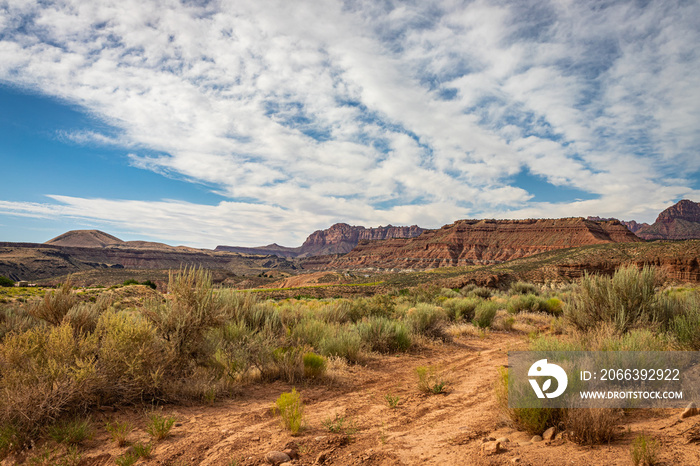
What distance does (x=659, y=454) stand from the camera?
2746 mm

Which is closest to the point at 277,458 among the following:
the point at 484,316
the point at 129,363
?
the point at 129,363

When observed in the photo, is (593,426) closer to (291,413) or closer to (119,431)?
(291,413)

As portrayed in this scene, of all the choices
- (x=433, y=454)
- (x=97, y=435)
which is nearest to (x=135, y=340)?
(x=97, y=435)

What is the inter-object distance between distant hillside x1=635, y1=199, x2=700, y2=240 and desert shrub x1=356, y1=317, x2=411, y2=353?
18444 centimetres

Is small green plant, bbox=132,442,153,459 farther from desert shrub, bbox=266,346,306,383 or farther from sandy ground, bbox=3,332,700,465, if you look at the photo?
desert shrub, bbox=266,346,306,383

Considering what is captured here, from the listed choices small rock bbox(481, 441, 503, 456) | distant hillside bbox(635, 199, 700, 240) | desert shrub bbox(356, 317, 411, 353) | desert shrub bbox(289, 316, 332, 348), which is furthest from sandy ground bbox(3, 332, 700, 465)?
distant hillside bbox(635, 199, 700, 240)

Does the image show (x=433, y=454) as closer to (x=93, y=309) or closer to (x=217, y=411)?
(x=217, y=411)

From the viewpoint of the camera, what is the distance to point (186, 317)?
6.01m

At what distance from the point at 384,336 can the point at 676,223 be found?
692 ft

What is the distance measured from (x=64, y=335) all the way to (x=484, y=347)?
8971 millimetres

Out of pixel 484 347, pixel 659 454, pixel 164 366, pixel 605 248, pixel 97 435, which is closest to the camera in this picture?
pixel 659 454

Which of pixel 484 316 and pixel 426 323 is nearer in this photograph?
pixel 426 323

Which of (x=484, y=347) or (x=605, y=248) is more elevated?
(x=605, y=248)

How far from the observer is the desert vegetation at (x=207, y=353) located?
3961 millimetres
